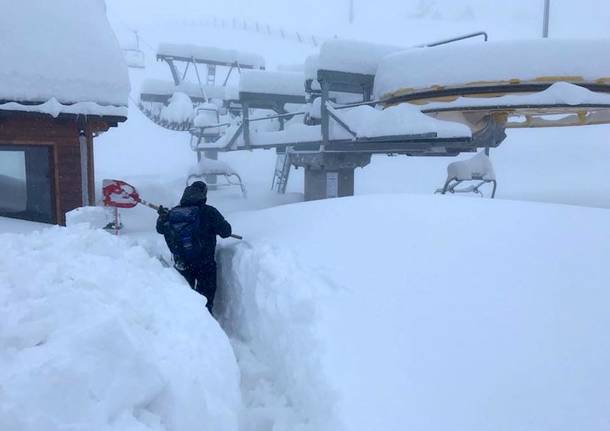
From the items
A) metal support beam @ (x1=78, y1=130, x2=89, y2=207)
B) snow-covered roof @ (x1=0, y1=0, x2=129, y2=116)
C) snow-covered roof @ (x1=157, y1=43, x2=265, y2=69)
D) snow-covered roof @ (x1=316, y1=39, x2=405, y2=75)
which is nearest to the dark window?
metal support beam @ (x1=78, y1=130, x2=89, y2=207)

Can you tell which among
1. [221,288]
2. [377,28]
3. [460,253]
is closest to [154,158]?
[377,28]

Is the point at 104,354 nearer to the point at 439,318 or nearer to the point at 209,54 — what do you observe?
the point at 439,318

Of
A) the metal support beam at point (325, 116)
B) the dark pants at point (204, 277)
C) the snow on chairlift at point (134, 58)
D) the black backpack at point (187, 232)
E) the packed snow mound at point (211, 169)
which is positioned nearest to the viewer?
the black backpack at point (187, 232)

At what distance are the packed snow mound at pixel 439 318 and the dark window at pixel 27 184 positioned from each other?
491cm

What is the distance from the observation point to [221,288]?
538 cm

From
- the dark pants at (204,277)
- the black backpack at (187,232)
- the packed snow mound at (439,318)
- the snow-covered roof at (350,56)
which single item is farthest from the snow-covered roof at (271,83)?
the packed snow mound at (439,318)

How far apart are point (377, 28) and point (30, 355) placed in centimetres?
4087

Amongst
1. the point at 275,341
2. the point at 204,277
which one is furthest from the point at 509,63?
the point at 275,341

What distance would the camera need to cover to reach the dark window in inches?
299

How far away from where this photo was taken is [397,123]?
664 cm

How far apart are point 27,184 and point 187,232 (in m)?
4.69

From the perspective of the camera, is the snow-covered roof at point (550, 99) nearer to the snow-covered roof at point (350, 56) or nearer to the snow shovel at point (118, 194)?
the snow-covered roof at point (350, 56)

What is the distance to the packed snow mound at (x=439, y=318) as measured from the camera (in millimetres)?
2303

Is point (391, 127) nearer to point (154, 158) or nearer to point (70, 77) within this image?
point (70, 77)
